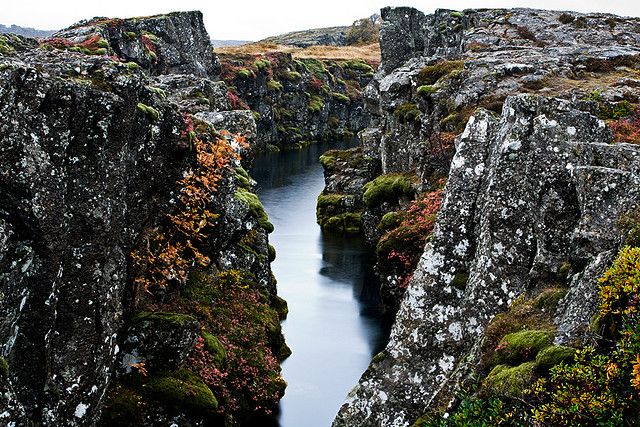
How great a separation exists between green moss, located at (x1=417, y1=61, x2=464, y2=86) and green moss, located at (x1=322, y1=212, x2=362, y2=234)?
1715 centimetres

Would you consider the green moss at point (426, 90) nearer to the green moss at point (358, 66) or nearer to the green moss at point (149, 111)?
the green moss at point (149, 111)

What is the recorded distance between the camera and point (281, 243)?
2810 inches

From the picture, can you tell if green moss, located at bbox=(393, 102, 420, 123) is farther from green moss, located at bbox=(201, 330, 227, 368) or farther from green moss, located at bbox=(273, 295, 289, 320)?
green moss, located at bbox=(201, 330, 227, 368)

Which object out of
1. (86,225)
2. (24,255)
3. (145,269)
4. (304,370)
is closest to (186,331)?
(145,269)

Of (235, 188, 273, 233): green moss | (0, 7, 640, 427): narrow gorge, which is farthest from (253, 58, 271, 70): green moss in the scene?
(235, 188, 273, 233): green moss

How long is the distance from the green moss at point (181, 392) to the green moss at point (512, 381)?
15.2m

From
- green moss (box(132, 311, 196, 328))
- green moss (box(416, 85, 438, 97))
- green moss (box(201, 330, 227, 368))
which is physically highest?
green moss (box(416, 85, 438, 97))

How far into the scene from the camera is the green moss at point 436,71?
63.0 meters

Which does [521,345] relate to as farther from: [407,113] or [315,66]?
[315,66]

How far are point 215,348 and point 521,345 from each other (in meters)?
18.7

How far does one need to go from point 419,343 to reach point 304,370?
1579 centimetres

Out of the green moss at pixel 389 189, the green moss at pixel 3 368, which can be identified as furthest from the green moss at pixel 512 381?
the green moss at pixel 389 189

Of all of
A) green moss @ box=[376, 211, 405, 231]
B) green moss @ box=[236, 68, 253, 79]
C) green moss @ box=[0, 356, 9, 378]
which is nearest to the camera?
green moss @ box=[0, 356, 9, 378]

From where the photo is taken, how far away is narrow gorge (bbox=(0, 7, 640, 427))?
48.3ft
